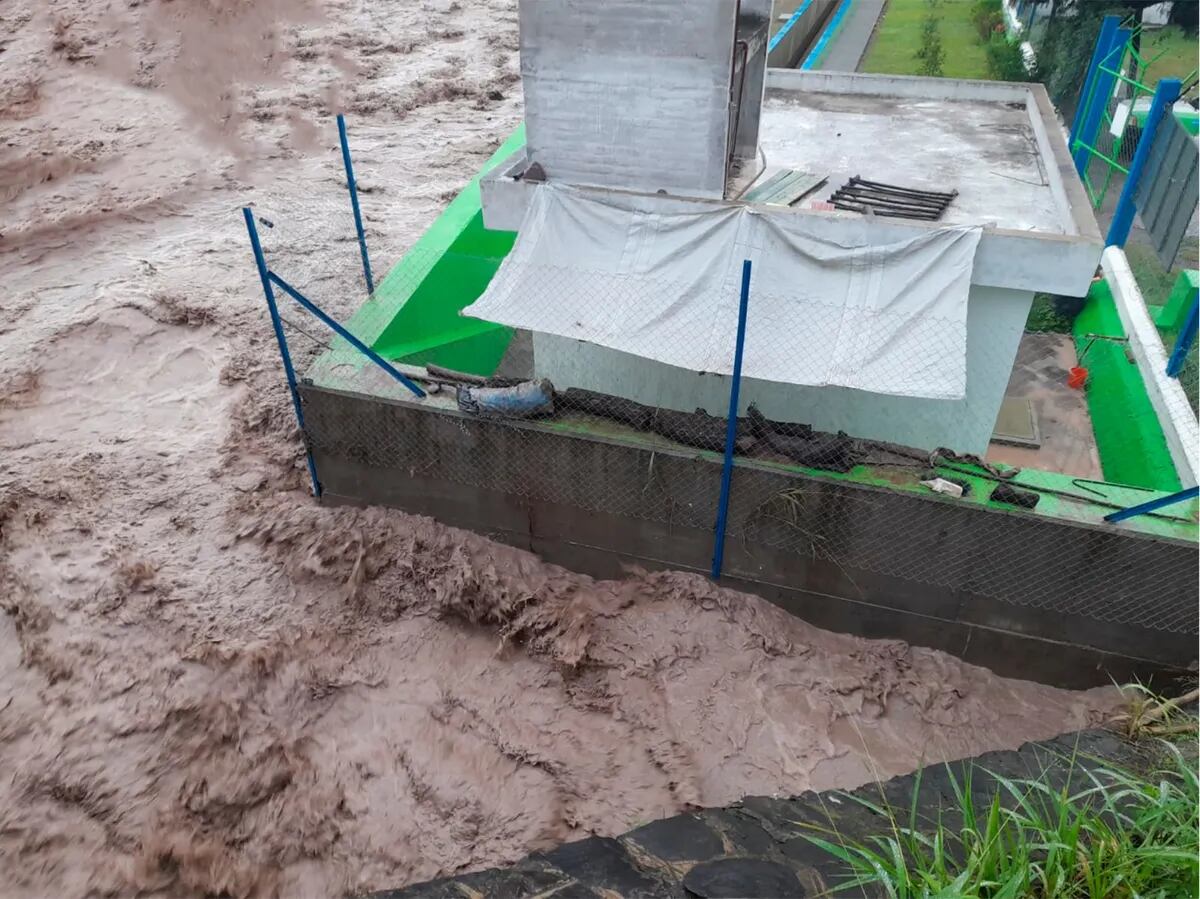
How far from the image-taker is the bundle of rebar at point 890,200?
21.6ft

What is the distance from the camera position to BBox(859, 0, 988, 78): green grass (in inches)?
771

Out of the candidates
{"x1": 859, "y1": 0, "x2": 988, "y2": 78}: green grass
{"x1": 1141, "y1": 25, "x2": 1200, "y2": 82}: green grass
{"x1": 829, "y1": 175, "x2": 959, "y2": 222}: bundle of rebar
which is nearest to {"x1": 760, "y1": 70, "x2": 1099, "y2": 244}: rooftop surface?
{"x1": 829, "y1": 175, "x2": 959, "y2": 222}: bundle of rebar

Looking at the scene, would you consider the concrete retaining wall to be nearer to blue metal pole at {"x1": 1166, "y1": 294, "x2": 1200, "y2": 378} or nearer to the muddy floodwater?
the muddy floodwater

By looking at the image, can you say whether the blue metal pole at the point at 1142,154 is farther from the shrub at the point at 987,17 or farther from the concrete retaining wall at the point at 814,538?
the shrub at the point at 987,17

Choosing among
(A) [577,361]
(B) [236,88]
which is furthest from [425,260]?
(B) [236,88]

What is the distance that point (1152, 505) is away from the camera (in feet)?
18.1

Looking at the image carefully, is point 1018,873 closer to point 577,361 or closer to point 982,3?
point 577,361

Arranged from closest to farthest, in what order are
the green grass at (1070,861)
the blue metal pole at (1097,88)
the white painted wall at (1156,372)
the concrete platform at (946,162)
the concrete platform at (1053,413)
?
1. the green grass at (1070,861)
2. the concrete platform at (946,162)
3. the white painted wall at (1156,372)
4. the concrete platform at (1053,413)
5. the blue metal pole at (1097,88)

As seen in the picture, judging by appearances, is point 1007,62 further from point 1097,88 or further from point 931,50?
point 1097,88

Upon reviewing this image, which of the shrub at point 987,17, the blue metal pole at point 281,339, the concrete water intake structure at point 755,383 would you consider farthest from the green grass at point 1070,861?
the shrub at point 987,17

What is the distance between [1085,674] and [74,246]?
12.9 meters

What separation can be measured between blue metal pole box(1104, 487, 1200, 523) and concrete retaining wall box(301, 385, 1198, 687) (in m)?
0.11

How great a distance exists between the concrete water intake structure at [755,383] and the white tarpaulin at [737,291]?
0.02 meters

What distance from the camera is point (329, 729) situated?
5988 mm
